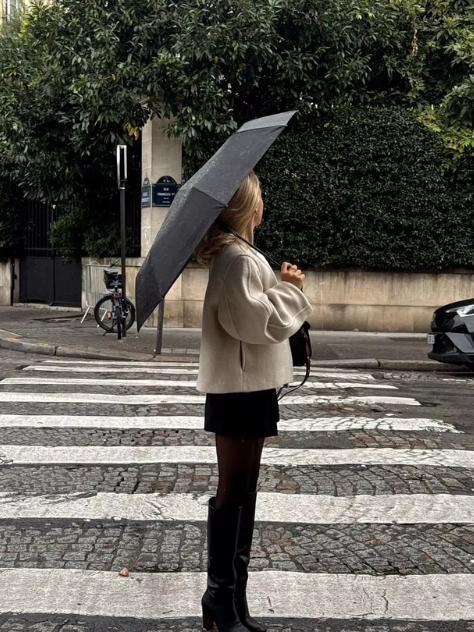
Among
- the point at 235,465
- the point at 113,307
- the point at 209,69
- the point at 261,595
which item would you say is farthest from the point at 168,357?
the point at 235,465

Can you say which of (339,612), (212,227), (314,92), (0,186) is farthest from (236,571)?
(0,186)

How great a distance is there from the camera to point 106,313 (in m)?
13.9

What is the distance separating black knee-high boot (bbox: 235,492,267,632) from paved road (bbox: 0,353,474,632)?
13cm

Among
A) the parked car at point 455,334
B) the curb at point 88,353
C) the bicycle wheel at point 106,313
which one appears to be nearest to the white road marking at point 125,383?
the parked car at point 455,334

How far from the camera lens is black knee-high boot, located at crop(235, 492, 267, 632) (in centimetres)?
304

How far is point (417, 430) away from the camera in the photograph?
21.2 feet

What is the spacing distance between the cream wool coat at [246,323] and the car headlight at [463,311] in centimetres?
756

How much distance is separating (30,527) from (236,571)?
5.16 feet

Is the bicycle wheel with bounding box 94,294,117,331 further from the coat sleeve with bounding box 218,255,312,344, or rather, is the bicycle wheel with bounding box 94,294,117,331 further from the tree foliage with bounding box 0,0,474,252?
the coat sleeve with bounding box 218,255,312,344

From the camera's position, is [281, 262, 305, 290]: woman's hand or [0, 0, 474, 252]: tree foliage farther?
[0, 0, 474, 252]: tree foliage

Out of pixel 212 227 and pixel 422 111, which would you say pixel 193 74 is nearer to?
pixel 422 111

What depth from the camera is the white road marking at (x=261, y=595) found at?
127 inches

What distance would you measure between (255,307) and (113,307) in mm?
11190

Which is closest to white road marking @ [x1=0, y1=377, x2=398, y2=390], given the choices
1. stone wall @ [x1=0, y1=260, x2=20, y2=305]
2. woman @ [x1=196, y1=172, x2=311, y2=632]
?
woman @ [x1=196, y1=172, x2=311, y2=632]
